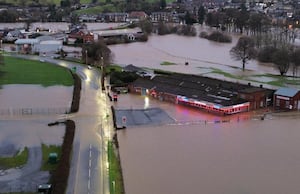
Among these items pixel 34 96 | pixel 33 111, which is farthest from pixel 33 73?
pixel 33 111

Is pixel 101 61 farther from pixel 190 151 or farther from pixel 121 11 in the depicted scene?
pixel 121 11

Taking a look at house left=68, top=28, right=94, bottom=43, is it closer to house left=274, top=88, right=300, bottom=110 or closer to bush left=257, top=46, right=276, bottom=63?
Answer: bush left=257, top=46, right=276, bottom=63

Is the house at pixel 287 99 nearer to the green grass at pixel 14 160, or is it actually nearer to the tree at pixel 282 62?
the tree at pixel 282 62

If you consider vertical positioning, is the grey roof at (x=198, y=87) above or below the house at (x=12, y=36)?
below

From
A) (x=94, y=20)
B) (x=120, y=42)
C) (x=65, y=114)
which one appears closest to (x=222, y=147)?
(x=65, y=114)

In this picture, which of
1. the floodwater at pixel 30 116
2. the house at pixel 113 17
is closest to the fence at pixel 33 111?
the floodwater at pixel 30 116

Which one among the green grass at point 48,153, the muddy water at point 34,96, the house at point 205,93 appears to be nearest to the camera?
the green grass at point 48,153
